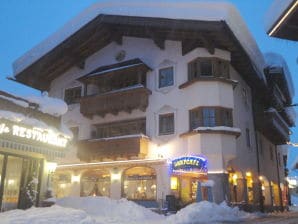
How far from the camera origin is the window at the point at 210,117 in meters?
22.7

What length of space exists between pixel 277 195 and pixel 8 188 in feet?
86.7

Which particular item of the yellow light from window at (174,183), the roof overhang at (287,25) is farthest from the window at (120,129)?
the roof overhang at (287,25)

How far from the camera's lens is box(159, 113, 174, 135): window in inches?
957

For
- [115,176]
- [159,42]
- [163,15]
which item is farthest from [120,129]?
[163,15]

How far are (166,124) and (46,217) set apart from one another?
515 inches

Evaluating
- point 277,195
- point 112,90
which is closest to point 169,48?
point 112,90

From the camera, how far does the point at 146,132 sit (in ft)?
82.0

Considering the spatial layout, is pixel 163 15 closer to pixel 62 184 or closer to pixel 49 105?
pixel 49 105

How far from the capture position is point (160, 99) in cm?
2503

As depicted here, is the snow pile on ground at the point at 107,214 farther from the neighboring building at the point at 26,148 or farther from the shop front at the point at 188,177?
the shop front at the point at 188,177

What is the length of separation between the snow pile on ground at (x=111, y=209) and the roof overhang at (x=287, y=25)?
32.5ft

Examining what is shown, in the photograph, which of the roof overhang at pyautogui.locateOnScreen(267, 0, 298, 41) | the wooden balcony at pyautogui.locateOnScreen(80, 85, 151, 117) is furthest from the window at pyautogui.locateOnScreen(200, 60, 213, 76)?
the roof overhang at pyautogui.locateOnScreen(267, 0, 298, 41)

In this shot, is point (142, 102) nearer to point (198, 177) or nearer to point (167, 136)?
point (167, 136)

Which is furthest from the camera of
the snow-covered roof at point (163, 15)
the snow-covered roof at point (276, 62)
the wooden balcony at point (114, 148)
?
the snow-covered roof at point (276, 62)
